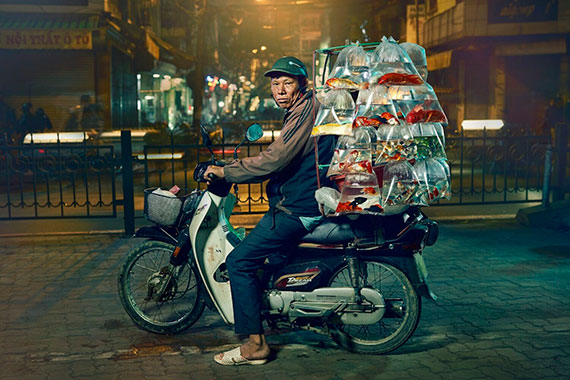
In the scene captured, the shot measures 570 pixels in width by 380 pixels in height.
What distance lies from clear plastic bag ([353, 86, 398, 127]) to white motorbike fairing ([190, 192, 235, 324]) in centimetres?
113

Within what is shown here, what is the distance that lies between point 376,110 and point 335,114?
309 mm

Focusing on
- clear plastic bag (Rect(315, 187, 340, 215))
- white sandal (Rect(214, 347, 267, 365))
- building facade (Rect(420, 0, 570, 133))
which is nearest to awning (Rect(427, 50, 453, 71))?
building facade (Rect(420, 0, 570, 133))

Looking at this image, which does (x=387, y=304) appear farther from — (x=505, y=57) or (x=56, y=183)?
(x=505, y=57)

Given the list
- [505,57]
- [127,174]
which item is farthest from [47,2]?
[505,57]

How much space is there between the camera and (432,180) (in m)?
4.71

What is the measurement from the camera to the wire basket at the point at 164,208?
489cm

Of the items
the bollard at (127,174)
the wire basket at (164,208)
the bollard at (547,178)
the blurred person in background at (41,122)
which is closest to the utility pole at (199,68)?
the blurred person in background at (41,122)

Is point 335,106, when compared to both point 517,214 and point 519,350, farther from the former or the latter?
point 517,214

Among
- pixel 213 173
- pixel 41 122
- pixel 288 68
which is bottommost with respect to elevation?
pixel 213 173

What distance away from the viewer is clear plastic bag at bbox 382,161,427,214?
14.8 ft

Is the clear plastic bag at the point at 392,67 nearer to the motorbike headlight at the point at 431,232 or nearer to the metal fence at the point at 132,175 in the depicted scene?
the motorbike headlight at the point at 431,232

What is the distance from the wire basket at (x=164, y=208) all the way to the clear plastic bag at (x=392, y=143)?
143cm

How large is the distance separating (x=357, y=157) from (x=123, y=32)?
2068 cm

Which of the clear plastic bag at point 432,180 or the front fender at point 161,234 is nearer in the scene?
the clear plastic bag at point 432,180
